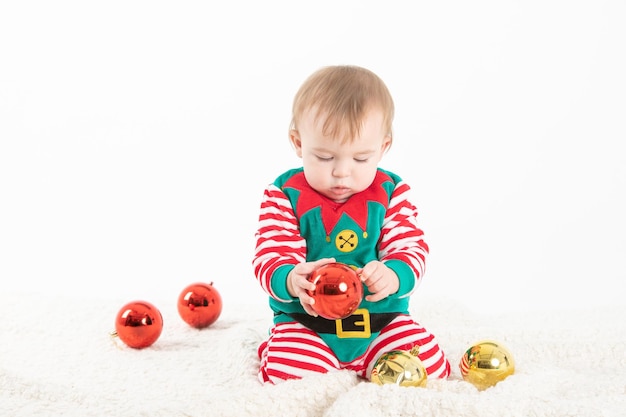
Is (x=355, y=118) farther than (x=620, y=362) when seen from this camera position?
No

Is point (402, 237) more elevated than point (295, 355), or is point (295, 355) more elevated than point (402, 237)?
point (402, 237)

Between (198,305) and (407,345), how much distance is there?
0.86 m

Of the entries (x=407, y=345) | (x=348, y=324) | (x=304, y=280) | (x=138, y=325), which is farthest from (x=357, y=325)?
(x=138, y=325)

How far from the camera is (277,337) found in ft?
6.73

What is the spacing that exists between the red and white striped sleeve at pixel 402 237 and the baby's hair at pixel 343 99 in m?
0.23

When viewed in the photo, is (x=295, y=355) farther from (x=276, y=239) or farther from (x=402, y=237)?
(x=402, y=237)

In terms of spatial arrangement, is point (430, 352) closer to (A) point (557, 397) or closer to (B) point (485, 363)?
(B) point (485, 363)

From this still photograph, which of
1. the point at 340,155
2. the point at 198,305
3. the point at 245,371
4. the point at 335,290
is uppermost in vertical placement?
the point at 340,155

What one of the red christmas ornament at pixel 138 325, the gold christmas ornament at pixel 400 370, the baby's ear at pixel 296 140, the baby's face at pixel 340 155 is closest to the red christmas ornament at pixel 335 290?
the gold christmas ornament at pixel 400 370

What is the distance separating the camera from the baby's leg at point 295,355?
6.47 feet

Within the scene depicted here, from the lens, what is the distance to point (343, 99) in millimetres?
1930

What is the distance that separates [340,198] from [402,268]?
0.25m

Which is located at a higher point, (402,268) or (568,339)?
(402,268)

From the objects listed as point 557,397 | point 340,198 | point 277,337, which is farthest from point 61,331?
point 557,397
